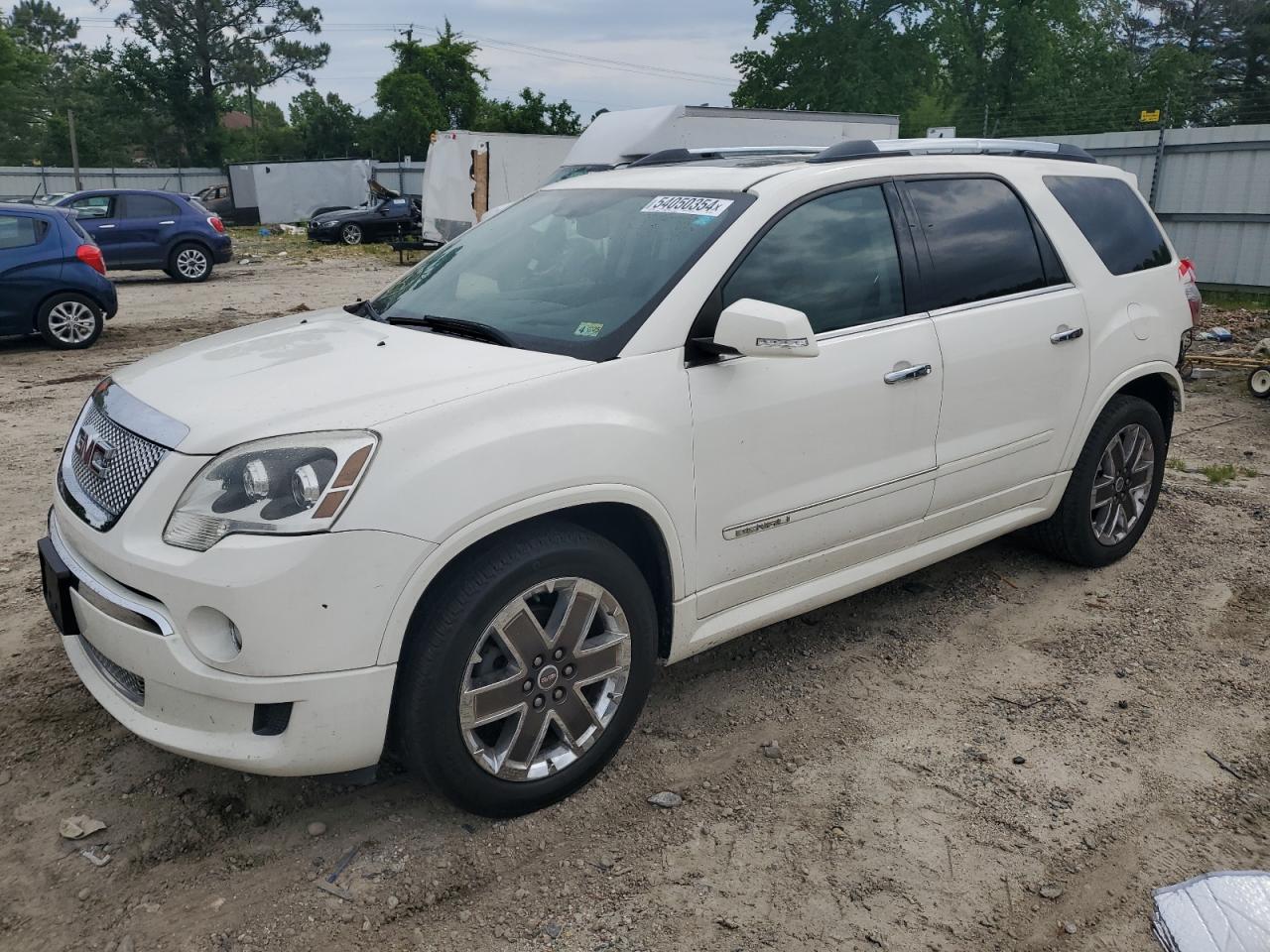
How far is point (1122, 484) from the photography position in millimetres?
4734

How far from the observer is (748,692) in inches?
147

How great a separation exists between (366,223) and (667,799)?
25.7 meters

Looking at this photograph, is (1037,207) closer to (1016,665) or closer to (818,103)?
(1016,665)

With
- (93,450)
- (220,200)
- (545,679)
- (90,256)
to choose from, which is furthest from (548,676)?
(220,200)

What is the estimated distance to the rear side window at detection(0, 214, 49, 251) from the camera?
10.4 metres

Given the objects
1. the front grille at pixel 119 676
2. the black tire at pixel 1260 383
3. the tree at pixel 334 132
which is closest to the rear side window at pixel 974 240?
the front grille at pixel 119 676

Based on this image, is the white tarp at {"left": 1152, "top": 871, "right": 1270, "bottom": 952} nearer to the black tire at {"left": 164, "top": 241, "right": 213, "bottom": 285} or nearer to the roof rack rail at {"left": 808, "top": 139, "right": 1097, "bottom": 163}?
the roof rack rail at {"left": 808, "top": 139, "right": 1097, "bottom": 163}

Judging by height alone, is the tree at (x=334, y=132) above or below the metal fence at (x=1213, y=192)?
above

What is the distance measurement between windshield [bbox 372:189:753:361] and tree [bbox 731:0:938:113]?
110 ft

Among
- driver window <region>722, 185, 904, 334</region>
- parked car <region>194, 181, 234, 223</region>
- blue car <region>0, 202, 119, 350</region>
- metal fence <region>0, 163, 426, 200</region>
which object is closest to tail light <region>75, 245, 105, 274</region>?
blue car <region>0, 202, 119, 350</region>

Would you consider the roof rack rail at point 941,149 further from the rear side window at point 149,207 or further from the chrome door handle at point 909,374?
the rear side window at point 149,207

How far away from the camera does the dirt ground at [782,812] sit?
102 inches

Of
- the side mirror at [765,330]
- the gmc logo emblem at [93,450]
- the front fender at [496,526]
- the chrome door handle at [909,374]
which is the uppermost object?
the side mirror at [765,330]

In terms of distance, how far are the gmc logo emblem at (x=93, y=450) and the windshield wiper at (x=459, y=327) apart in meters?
1.02
